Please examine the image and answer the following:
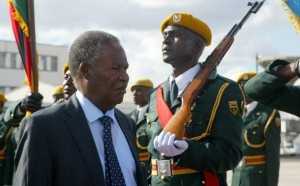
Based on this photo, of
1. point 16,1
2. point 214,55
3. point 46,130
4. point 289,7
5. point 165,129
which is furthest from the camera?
point 16,1

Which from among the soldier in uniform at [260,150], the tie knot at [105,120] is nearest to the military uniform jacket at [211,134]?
the tie knot at [105,120]

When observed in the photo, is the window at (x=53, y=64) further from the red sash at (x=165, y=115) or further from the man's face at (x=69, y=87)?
the red sash at (x=165, y=115)

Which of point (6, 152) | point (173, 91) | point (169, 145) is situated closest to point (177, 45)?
point (173, 91)

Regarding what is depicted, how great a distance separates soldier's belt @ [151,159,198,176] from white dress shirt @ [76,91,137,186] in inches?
43.3

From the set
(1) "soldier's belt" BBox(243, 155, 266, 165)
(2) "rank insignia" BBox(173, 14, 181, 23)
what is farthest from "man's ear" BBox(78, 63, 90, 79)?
(1) "soldier's belt" BBox(243, 155, 266, 165)

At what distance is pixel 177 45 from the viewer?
488 cm

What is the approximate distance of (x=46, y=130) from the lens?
3088 mm

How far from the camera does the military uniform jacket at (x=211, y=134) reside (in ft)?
14.7

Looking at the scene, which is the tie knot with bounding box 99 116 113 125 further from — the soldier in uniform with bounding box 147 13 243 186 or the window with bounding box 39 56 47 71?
the window with bounding box 39 56 47 71

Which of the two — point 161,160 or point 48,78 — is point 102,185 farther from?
point 48,78

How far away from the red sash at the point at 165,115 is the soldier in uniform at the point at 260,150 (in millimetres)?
2506

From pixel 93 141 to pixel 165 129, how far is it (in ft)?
4.11

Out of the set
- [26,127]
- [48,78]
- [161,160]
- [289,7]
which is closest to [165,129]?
[161,160]

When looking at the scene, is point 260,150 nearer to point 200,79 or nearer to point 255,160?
point 255,160
